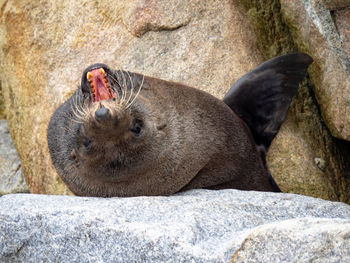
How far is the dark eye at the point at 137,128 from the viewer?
14.4 feet

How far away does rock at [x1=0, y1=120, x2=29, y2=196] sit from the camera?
714 cm

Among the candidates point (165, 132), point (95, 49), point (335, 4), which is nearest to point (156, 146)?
point (165, 132)

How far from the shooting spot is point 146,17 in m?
6.52

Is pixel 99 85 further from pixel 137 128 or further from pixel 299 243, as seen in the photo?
pixel 299 243

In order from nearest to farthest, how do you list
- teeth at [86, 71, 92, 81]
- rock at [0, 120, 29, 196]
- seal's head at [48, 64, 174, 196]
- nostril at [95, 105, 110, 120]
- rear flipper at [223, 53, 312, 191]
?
nostril at [95, 105, 110, 120] → seal's head at [48, 64, 174, 196] → teeth at [86, 71, 92, 81] → rear flipper at [223, 53, 312, 191] → rock at [0, 120, 29, 196]

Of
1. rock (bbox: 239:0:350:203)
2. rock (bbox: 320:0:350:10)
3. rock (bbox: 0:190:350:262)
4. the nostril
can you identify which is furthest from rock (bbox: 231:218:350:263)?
rock (bbox: 239:0:350:203)

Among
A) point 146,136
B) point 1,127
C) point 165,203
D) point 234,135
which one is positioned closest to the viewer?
point 165,203

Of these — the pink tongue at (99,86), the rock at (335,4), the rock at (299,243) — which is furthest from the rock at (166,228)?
the rock at (335,4)

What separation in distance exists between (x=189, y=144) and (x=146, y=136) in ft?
1.64

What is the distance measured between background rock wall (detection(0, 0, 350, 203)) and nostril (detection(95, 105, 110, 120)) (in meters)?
1.92

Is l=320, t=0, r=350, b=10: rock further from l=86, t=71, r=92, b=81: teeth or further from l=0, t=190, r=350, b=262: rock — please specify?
l=86, t=71, r=92, b=81: teeth

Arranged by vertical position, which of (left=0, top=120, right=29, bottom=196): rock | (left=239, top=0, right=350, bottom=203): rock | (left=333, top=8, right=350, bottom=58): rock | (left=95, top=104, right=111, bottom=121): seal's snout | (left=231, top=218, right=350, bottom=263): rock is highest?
(left=333, top=8, right=350, bottom=58): rock

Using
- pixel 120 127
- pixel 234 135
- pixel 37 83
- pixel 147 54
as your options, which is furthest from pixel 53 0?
pixel 120 127

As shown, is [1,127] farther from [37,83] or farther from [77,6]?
[77,6]
